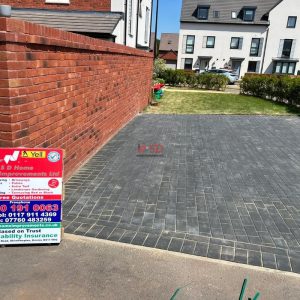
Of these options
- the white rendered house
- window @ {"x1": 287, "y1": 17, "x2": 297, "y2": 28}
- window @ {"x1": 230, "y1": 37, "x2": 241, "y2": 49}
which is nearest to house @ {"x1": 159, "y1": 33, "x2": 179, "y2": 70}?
window @ {"x1": 230, "y1": 37, "x2": 241, "y2": 49}

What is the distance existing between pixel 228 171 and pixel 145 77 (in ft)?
26.8

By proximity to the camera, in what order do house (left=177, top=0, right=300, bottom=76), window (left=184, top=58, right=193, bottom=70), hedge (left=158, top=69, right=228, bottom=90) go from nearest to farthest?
hedge (left=158, top=69, right=228, bottom=90)
house (left=177, top=0, right=300, bottom=76)
window (left=184, top=58, right=193, bottom=70)

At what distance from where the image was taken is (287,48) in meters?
43.2

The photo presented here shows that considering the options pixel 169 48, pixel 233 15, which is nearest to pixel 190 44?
pixel 233 15

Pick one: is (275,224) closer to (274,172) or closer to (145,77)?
(274,172)

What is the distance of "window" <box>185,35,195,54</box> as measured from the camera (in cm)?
4431

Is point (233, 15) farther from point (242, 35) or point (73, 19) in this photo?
point (73, 19)

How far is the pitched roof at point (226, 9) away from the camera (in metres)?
42.6

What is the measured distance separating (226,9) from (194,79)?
22532mm

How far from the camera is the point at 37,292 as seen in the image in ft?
9.59

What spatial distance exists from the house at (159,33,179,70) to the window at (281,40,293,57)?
1847 cm

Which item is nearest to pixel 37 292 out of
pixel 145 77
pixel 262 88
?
pixel 145 77

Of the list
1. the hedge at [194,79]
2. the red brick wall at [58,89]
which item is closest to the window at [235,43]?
the hedge at [194,79]

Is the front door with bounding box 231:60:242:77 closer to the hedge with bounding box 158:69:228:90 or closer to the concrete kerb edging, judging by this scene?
the hedge with bounding box 158:69:228:90
